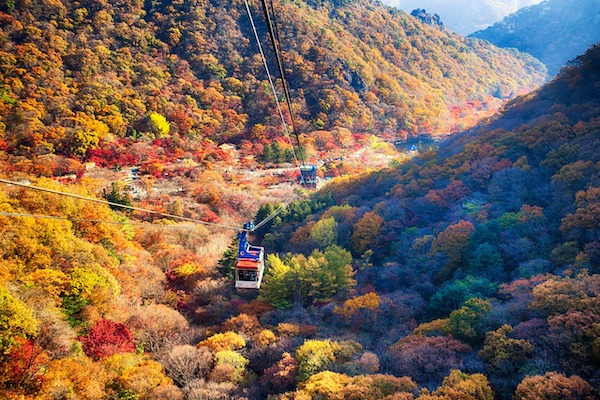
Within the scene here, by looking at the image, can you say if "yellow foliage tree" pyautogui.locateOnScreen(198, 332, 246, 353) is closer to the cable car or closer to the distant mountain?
the cable car

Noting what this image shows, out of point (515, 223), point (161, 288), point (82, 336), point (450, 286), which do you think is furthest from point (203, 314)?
point (515, 223)

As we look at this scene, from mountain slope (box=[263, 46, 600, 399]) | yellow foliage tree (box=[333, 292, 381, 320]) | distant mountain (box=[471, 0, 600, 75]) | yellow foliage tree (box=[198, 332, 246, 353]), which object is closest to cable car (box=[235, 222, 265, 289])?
yellow foliage tree (box=[198, 332, 246, 353])

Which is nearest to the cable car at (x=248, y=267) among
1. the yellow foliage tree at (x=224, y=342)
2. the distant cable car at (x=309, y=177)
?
the yellow foliage tree at (x=224, y=342)

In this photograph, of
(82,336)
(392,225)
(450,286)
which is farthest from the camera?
(392,225)

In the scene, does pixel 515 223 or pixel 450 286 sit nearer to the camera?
pixel 450 286

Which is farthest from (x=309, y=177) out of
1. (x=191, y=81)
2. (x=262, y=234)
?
(x=191, y=81)

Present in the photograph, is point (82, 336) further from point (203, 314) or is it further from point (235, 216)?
point (235, 216)

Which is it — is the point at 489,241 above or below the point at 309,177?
below

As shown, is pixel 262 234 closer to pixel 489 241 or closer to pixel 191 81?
pixel 489 241
